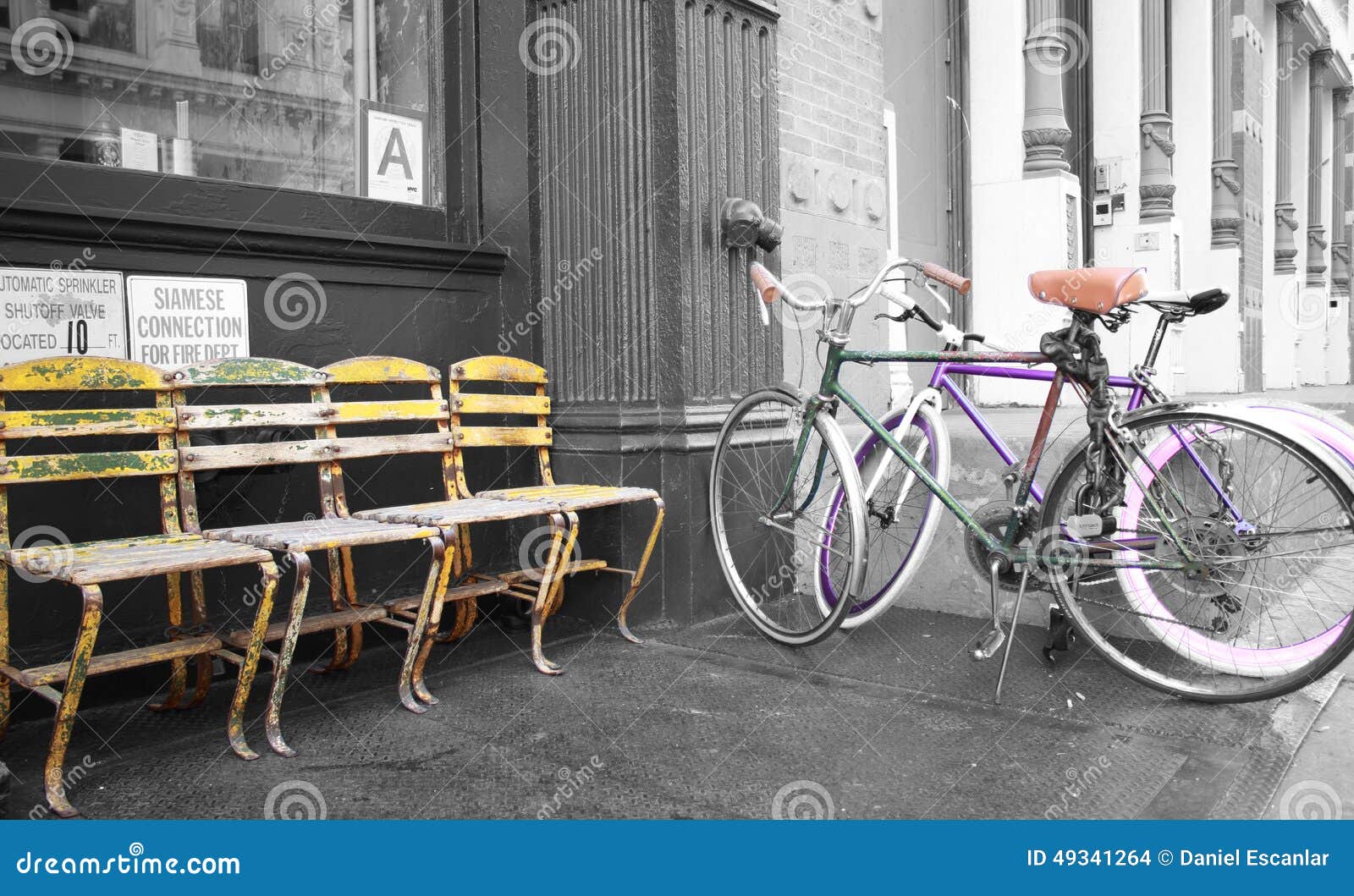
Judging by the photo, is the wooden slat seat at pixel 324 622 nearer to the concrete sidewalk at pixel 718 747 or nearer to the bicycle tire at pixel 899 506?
the concrete sidewalk at pixel 718 747

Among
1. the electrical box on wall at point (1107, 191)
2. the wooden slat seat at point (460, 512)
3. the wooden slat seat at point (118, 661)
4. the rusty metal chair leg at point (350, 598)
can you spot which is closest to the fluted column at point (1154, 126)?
the electrical box on wall at point (1107, 191)

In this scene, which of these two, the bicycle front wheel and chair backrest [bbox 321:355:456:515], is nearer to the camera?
chair backrest [bbox 321:355:456:515]

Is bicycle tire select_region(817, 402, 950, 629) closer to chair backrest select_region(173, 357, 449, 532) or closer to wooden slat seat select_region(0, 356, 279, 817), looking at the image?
chair backrest select_region(173, 357, 449, 532)

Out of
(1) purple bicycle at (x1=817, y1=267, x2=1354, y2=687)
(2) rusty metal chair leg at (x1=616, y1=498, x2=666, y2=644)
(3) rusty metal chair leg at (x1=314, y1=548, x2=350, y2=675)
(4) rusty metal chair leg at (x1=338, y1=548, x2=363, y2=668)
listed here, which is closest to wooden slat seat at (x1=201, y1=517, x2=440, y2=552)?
(3) rusty metal chair leg at (x1=314, y1=548, x2=350, y2=675)

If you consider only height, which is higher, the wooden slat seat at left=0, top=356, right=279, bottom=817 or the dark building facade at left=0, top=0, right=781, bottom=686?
the dark building facade at left=0, top=0, right=781, bottom=686

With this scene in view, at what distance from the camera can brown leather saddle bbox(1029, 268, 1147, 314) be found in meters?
3.04

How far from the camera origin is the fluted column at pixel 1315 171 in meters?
17.9

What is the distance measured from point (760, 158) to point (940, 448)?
5.21 ft

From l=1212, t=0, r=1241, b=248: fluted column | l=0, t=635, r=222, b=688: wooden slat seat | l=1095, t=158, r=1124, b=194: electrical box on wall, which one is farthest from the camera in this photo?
l=1212, t=0, r=1241, b=248: fluted column

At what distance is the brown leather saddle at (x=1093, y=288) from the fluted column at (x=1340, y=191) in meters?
20.0

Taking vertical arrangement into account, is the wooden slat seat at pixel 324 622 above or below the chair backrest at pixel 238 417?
below

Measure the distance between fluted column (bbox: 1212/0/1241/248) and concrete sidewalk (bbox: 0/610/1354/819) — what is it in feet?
29.6

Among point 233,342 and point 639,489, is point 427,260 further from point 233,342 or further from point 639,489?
point 639,489

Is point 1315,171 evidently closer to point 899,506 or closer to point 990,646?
point 899,506
